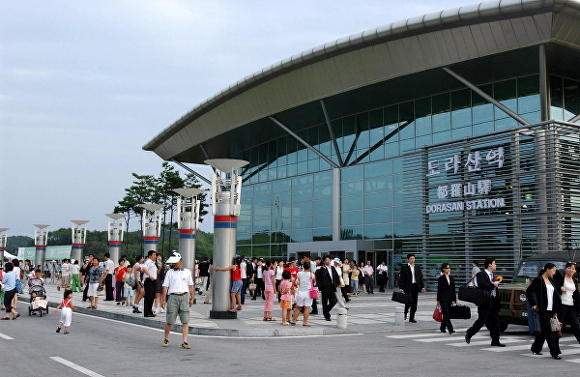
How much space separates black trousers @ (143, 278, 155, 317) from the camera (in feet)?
54.5

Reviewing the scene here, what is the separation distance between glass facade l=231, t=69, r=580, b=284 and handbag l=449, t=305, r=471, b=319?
1297cm

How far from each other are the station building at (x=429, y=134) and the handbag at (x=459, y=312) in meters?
12.8

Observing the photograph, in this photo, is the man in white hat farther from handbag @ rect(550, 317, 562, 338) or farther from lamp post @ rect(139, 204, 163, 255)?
lamp post @ rect(139, 204, 163, 255)

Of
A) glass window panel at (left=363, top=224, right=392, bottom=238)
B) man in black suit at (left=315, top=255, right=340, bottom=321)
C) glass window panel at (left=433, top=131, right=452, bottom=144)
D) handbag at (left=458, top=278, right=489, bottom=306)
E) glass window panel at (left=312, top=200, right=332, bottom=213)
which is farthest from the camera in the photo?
glass window panel at (left=312, top=200, right=332, bottom=213)

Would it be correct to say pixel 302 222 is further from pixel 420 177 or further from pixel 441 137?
pixel 441 137

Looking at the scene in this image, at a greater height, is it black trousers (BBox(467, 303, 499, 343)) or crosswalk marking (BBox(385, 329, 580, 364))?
black trousers (BBox(467, 303, 499, 343))

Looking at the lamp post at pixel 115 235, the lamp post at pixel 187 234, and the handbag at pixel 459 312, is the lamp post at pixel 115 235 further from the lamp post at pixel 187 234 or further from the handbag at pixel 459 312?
the handbag at pixel 459 312

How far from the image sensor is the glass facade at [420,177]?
25.8m

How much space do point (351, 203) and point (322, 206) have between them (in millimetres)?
2684

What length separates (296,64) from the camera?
33.3 meters

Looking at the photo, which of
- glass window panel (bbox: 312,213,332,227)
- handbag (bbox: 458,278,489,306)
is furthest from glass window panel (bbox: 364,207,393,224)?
handbag (bbox: 458,278,489,306)

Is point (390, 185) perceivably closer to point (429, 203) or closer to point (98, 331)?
point (429, 203)

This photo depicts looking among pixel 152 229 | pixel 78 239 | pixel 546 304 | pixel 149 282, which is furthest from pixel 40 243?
pixel 546 304

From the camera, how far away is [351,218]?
1417 inches
